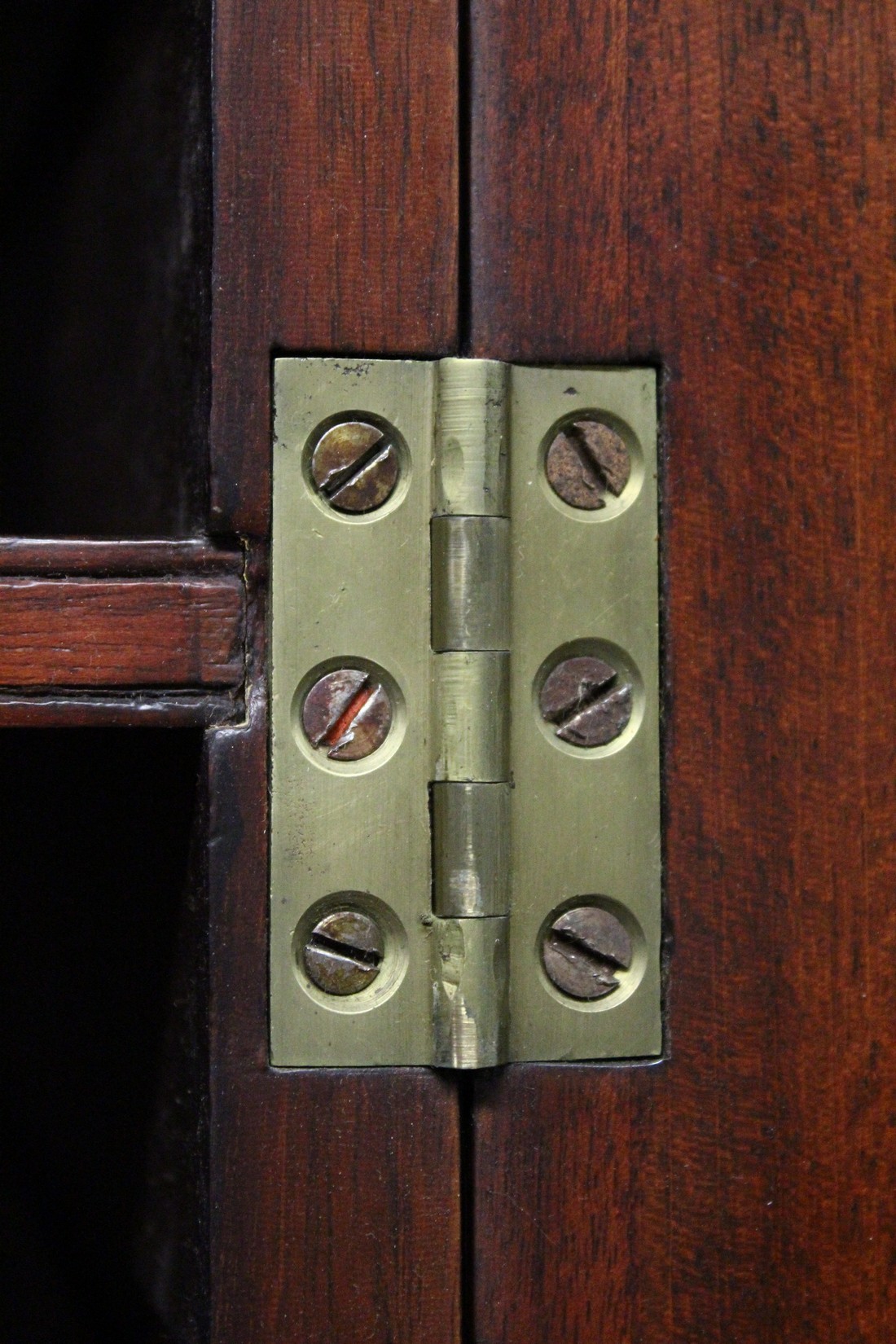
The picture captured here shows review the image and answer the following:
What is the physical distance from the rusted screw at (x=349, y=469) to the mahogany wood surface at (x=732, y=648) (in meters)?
0.06

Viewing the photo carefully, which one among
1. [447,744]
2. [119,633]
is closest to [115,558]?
[119,633]

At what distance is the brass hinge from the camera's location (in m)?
0.55

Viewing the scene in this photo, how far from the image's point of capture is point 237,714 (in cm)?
56

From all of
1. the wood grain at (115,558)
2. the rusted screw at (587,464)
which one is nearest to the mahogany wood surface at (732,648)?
the rusted screw at (587,464)

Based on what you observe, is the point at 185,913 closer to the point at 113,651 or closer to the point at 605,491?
the point at 113,651

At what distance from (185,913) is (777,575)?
0.84 ft

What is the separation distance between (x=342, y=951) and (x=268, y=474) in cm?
18

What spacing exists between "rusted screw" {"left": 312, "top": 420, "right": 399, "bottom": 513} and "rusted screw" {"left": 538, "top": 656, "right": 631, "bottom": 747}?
0.31 feet

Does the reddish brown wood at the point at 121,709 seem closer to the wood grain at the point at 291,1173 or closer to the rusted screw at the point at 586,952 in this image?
the wood grain at the point at 291,1173

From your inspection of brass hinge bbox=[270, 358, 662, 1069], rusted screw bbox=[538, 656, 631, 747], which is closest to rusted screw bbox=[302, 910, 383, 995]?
brass hinge bbox=[270, 358, 662, 1069]

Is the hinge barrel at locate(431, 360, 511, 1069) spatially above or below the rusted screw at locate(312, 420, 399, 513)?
below

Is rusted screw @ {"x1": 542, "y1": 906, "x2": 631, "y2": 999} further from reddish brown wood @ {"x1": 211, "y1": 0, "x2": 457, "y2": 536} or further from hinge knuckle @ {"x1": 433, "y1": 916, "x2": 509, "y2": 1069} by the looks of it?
reddish brown wood @ {"x1": 211, "y1": 0, "x2": 457, "y2": 536}

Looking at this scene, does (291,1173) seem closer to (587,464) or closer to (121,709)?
(121,709)

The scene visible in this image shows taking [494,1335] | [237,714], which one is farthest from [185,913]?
[494,1335]
